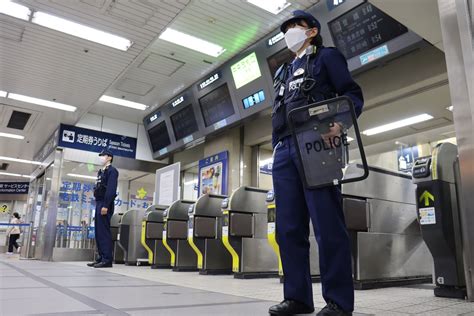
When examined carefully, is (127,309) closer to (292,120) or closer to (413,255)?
(292,120)

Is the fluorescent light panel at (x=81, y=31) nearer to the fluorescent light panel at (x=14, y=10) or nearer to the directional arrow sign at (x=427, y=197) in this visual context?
the fluorescent light panel at (x=14, y=10)

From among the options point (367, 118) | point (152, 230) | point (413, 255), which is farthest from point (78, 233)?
point (413, 255)

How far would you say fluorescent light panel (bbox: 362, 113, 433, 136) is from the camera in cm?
589

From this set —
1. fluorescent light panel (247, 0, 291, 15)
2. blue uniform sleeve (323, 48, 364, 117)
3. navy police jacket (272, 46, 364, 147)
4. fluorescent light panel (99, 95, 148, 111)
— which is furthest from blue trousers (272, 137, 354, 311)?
fluorescent light panel (99, 95, 148, 111)

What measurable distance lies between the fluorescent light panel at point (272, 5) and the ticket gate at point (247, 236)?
2.62 metres

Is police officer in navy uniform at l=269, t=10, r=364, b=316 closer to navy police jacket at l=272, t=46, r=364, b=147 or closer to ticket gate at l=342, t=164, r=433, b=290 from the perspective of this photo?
navy police jacket at l=272, t=46, r=364, b=147

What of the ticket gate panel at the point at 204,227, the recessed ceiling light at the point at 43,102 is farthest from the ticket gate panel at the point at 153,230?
the recessed ceiling light at the point at 43,102

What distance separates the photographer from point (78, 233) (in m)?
9.87

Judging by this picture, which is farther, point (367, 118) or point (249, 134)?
point (249, 134)

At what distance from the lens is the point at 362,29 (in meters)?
4.90

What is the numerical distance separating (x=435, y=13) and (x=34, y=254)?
35.0ft

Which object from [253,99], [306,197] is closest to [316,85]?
[306,197]

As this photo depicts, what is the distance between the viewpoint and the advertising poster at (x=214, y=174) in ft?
25.9

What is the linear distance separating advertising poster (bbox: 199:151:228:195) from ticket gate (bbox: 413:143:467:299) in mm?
5005
